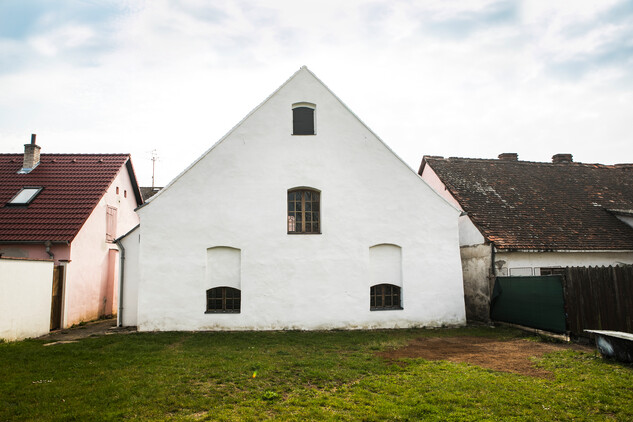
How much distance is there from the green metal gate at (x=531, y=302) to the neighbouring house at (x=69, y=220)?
14.6m

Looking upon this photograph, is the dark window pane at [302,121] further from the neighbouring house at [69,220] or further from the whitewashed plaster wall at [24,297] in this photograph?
the whitewashed plaster wall at [24,297]

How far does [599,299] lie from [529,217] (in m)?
6.09

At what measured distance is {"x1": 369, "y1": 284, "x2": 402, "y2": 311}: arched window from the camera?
1400 cm

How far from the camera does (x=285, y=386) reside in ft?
23.1


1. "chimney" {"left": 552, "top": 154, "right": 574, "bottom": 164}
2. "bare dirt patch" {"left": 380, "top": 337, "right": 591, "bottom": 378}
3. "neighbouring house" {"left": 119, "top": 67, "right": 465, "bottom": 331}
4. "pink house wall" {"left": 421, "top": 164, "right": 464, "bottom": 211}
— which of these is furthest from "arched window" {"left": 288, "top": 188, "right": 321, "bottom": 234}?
"chimney" {"left": 552, "top": 154, "right": 574, "bottom": 164}

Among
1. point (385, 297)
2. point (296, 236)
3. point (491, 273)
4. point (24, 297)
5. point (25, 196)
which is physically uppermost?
point (25, 196)

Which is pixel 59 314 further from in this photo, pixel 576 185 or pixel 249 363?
pixel 576 185

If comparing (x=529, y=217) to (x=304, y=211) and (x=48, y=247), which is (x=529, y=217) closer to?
(x=304, y=211)

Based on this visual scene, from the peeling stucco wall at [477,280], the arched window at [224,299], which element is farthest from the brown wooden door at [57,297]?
the peeling stucco wall at [477,280]

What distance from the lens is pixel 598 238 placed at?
15844 millimetres

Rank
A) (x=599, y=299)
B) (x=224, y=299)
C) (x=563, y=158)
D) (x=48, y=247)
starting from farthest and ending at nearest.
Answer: (x=563, y=158) < (x=48, y=247) < (x=224, y=299) < (x=599, y=299)

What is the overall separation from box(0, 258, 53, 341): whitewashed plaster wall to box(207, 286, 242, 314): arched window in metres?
4.83

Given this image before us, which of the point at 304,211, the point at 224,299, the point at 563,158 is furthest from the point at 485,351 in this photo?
the point at 563,158

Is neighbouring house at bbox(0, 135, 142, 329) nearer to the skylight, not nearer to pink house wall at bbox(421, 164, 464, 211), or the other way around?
the skylight
